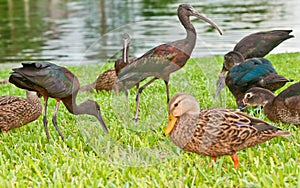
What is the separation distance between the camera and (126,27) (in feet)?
14.7

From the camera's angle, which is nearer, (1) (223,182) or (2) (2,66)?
(1) (223,182)

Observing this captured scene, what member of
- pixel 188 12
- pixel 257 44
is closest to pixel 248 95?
pixel 188 12

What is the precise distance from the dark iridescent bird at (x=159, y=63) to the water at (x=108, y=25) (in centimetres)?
Answer: 7

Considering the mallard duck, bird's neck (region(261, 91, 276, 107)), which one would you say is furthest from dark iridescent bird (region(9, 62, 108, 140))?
bird's neck (region(261, 91, 276, 107))

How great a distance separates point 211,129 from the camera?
436 cm

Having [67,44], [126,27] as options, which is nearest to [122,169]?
[126,27]

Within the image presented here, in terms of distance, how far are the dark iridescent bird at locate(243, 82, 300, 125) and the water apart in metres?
1.12

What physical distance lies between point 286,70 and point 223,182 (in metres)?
6.13

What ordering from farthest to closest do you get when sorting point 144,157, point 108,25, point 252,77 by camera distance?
point 108,25 < point 252,77 < point 144,157

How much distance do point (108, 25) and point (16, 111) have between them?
15.3 meters

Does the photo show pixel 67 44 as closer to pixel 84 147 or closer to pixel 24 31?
pixel 24 31

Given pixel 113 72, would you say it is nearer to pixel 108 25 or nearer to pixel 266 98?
pixel 266 98

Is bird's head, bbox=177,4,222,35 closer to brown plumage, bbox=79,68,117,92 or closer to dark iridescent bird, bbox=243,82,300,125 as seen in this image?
brown plumage, bbox=79,68,117,92

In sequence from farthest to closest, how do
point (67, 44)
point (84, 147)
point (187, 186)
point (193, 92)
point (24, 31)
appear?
point (24, 31), point (67, 44), point (84, 147), point (193, 92), point (187, 186)
